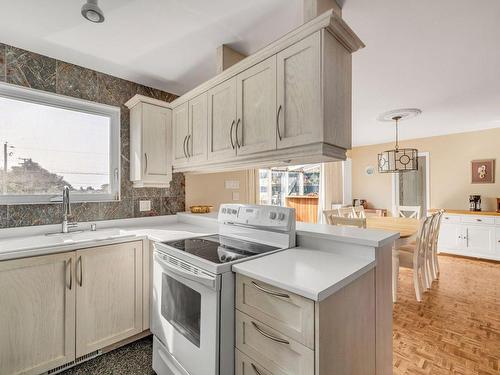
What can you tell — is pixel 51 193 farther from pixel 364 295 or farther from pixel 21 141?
pixel 364 295

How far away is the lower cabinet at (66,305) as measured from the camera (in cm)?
152

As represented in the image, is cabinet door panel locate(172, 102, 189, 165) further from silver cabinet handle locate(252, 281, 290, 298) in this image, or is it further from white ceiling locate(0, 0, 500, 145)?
silver cabinet handle locate(252, 281, 290, 298)

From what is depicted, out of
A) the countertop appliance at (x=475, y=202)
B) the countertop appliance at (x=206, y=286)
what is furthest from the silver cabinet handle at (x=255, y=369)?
the countertop appliance at (x=475, y=202)

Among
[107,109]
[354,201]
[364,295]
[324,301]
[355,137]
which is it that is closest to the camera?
[324,301]

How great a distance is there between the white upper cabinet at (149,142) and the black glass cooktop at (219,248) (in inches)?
38.5

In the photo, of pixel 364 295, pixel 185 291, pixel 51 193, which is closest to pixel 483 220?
pixel 364 295

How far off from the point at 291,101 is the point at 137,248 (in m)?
1.64

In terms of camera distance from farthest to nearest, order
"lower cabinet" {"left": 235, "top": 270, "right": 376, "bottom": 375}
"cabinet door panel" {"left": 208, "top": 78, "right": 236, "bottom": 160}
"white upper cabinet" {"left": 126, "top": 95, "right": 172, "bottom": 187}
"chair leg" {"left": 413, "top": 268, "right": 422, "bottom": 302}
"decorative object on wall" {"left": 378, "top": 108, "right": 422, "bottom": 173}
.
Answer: "decorative object on wall" {"left": 378, "top": 108, "right": 422, "bottom": 173} → "chair leg" {"left": 413, "top": 268, "right": 422, "bottom": 302} → "white upper cabinet" {"left": 126, "top": 95, "right": 172, "bottom": 187} → "cabinet door panel" {"left": 208, "top": 78, "right": 236, "bottom": 160} → "lower cabinet" {"left": 235, "top": 270, "right": 376, "bottom": 375}

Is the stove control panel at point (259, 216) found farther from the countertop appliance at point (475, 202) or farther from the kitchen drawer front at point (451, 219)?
the countertop appliance at point (475, 202)

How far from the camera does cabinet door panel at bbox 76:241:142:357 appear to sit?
1766 mm

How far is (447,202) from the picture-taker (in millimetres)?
4824

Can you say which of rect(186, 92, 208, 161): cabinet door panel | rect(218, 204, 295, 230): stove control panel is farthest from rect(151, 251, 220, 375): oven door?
rect(186, 92, 208, 161): cabinet door panel

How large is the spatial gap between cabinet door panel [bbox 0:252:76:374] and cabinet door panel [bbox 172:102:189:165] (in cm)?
123

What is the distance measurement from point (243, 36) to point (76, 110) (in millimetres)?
1683
